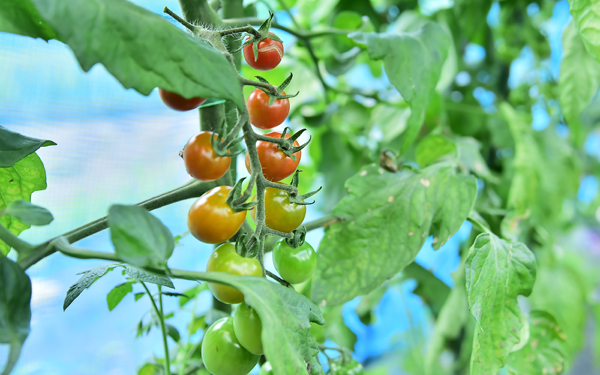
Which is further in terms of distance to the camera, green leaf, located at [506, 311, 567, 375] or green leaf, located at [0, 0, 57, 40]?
green leaf, located at [506, 311, 567, 375]

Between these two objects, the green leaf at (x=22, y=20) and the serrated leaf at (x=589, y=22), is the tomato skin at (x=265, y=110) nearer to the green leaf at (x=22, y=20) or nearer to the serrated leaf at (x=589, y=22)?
the green leaf at (x=22, y=20)

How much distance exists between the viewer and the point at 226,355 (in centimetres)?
24

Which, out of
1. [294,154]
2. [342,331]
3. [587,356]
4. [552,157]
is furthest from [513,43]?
[587,356]

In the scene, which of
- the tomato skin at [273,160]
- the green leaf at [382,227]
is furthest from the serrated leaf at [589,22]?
the tomato skin at [273,160]

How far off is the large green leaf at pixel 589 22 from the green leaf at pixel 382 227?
123 mm

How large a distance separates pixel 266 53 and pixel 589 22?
230 mm

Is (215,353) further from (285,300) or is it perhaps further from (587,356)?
(587,356)

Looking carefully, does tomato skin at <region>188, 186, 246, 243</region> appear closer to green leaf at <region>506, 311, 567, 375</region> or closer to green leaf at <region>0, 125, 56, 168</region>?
green leaf at <region>0, 125, 56, 168</region>

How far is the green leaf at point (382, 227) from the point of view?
0.35m

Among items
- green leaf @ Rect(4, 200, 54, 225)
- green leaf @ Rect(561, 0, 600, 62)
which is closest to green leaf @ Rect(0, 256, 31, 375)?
green leaf @ Rect(4, 200, 54, 225)

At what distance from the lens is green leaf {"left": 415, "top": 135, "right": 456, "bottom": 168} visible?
0.46 m

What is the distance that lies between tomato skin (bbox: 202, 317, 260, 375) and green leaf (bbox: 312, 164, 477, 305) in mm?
110

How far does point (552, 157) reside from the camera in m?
0.67

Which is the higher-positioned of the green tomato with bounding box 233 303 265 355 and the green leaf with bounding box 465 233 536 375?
the green tomato with bounding box 233 303 265 355
